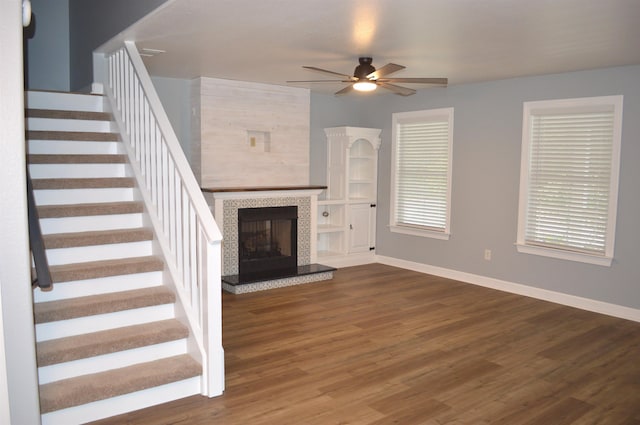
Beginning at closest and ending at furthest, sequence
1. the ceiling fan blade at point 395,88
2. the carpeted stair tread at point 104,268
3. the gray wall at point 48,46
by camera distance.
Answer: the carpeted stair tread at point 104,268, the ceiling fan blade at point 395,88, the gray wall at point 48,46

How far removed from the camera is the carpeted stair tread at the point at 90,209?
386 centimetres

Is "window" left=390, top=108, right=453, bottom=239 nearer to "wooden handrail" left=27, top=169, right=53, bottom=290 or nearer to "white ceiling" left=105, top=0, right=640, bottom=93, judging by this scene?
"white ceiling" left=105, top=0, right=640, bottom=93

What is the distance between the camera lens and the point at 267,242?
6801mm

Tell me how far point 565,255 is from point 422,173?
2.21m

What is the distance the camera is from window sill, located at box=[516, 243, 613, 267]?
5400 millimetres

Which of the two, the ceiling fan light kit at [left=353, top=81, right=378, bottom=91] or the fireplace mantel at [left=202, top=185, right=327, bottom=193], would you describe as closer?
the ceiling fan light kit at [left=353, top=81, right=378, bottom=91]

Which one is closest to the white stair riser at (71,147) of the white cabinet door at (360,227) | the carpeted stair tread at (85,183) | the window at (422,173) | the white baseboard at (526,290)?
the carpeted stair tread at (85,183)

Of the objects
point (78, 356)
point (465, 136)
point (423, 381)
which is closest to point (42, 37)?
point (78, 356)

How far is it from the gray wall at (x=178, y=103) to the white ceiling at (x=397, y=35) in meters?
0.56

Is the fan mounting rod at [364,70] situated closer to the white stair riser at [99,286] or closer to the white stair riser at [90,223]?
the white stair riser at [90,223]

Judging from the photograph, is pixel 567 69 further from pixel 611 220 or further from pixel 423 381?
pixel 423 381

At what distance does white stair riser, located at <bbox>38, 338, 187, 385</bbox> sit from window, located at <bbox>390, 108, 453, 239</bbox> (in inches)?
171

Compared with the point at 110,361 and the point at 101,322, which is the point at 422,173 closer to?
the point at 101,322

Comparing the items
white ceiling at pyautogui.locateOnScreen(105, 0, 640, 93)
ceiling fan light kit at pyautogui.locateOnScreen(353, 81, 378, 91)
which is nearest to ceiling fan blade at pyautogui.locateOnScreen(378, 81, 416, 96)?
ceiling fan light kit at pyautogui.locateOnScreen(353, 81, 378, 91)
